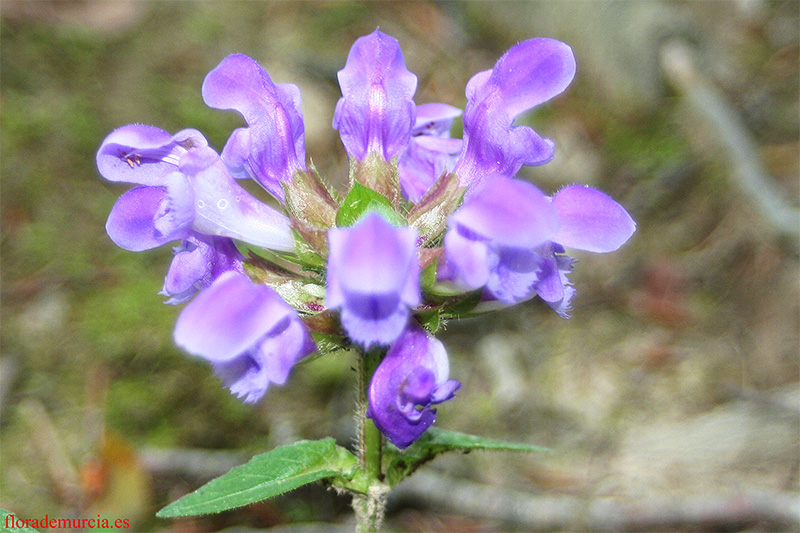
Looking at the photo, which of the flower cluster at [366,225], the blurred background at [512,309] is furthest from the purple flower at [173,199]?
the blurred background at [512,309]

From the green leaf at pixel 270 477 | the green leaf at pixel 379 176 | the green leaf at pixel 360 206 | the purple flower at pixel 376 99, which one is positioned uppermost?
the purple flower at pixel 376 99

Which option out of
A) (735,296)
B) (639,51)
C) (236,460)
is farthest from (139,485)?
(639,51)

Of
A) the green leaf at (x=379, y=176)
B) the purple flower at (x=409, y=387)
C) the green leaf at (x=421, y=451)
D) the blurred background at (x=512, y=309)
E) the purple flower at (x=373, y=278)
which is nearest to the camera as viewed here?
the purple flower at (x=373, y=278)

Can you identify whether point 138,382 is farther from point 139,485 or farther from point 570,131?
point 570,131

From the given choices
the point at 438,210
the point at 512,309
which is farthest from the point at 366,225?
the point at 512,309

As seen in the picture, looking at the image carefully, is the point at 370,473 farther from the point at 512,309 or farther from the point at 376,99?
the point at 512,309

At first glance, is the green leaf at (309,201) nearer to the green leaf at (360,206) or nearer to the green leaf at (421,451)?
the green leaf at (360,206)

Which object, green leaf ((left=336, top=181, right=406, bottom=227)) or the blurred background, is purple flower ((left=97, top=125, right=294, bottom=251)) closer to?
green leaf ((left=336, top=181, right=406, bottom=227))

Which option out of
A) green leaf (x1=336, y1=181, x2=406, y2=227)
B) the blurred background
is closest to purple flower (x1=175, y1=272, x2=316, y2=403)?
green leaf (x1=336, y1=181, x2=406, y2=227)
